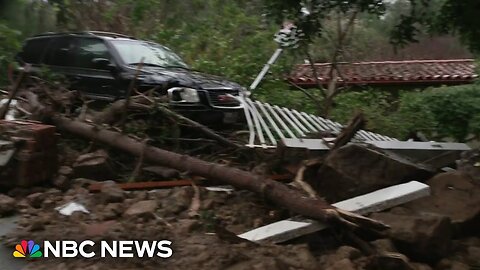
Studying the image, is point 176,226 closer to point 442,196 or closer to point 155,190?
point 155,190

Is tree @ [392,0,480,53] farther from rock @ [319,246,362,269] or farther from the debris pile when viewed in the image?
rock @ [319,246,362,269]

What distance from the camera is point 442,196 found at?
5348 millimetres

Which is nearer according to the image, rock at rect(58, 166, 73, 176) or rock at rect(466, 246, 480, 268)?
rock at rect(466, 246, 480, 268)

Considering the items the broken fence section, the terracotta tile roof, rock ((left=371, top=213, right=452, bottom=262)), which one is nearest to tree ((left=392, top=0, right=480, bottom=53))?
the broken fence section

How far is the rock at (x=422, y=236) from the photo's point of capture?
4414mm

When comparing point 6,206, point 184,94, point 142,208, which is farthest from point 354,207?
point 184,94

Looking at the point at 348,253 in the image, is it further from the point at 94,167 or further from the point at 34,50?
the point at 34,50

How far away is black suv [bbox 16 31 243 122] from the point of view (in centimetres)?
770

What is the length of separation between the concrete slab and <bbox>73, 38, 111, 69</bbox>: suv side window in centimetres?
496

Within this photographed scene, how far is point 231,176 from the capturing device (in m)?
5.43

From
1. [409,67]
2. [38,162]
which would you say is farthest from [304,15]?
[409,67]

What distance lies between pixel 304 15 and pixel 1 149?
407 cm

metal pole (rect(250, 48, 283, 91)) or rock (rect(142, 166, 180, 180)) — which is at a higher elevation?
metal pole (rect(250, 48, 283, 91))

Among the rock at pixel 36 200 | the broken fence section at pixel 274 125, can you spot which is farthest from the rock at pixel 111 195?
the broken fence section at pixel 274 125
